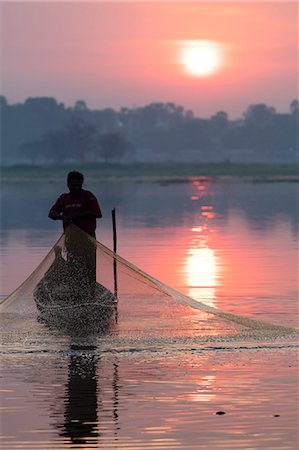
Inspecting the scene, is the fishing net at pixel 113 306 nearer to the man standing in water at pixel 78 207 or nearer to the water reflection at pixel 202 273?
the man standing in water at pixel 78 207

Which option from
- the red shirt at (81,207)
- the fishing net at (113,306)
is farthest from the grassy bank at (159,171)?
the fishing net at (113,306)

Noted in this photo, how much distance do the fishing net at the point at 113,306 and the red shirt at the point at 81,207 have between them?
620 millimetres

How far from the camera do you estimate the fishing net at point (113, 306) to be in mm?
14984

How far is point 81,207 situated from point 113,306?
66.0 inches

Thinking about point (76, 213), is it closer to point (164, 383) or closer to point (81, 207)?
point (81, 207)

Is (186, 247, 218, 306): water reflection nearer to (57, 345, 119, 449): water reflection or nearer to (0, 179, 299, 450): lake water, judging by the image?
(0, 179, 299, 450): lake water

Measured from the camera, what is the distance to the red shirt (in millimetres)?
16562

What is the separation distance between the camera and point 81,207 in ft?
54.5

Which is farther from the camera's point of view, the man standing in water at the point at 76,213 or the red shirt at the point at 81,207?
the red shirt at the point at 81,207

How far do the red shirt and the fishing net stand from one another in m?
0.62

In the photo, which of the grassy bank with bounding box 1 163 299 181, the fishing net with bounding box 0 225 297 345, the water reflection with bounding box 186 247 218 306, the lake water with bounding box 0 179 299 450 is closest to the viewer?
the lake water with bounding box 0 179 299 450

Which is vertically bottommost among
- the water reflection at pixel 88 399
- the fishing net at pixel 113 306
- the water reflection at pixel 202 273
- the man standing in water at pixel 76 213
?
the water reflection at pixel 202 273

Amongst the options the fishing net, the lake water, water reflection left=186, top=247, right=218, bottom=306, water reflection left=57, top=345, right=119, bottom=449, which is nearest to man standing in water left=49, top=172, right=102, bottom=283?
the fishing net

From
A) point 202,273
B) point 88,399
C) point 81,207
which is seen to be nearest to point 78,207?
point 81,207
